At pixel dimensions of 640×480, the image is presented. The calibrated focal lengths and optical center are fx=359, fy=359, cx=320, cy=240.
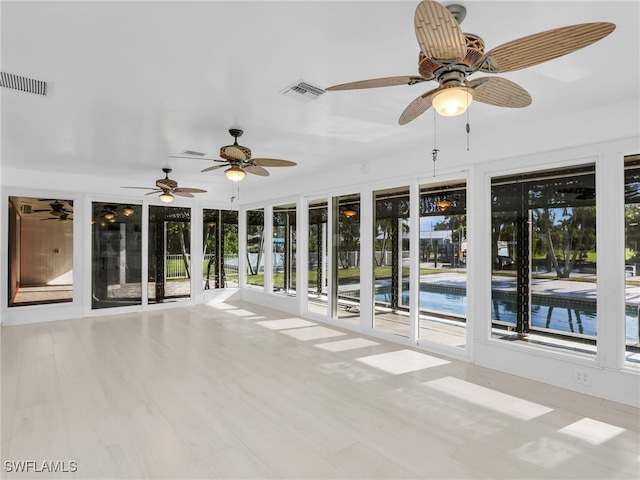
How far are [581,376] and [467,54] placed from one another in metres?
3.29

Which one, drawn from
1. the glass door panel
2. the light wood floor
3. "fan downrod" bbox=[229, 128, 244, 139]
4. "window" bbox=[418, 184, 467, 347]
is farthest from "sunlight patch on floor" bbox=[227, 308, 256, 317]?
"fan downrod" bbox=[229, 128, 244, 139]

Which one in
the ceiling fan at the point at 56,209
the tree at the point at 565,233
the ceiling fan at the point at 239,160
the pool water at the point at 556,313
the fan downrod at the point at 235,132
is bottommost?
the pool water at the point at 556,313

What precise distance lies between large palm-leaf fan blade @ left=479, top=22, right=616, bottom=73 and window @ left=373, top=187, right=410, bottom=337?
332 centimetres

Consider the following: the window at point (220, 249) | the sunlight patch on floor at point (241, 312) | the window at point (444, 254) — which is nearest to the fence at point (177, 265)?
the window at point (220, 249)

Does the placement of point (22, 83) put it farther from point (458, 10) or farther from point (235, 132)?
point (458, 10)

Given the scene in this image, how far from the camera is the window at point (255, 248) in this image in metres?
8.52

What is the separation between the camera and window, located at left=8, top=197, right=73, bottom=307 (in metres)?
6.52

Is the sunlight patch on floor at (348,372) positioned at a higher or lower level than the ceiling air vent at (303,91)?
lower

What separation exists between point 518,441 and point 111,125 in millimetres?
4914

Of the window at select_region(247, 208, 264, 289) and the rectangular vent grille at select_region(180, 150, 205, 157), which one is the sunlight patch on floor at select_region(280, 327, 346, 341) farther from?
the rectangular vent grille at select_region(180, 150, 205, 157)

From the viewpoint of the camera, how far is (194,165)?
6133 millimetres

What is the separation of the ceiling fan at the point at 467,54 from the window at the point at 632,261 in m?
1.90

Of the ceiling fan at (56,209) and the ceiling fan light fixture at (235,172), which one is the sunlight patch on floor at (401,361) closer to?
the ceiling fan light fixture at (235,172)

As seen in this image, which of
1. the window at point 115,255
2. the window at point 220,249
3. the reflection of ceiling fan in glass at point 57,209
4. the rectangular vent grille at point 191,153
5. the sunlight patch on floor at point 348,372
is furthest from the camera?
the window at point 220,249
